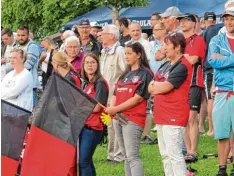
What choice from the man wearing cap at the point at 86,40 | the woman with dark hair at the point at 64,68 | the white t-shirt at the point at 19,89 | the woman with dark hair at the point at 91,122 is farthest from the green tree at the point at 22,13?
the woman with dark hair at the point at 91,122

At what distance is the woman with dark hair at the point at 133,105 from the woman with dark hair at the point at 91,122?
216 millimetres

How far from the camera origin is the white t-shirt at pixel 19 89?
1227 cm

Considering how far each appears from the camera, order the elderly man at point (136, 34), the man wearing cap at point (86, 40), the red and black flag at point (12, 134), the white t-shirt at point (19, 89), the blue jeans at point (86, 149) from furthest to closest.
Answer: the man wearing cap at point (86, 40), the elderly man at point (136, 34), the white t-shirt at point (19, 89), the blue jeans at point (86, 149), the red and black flag at point (12, 134)

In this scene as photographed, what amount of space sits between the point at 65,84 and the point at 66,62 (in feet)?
4.30

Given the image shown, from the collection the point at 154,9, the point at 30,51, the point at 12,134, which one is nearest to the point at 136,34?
the point at 30,51

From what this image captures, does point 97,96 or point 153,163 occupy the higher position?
point 97,96

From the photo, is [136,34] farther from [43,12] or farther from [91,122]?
[43,12]

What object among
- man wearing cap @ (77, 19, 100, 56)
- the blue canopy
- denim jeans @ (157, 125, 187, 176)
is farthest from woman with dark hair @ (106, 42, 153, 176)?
the blue canopy

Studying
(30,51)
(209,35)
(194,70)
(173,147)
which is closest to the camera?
(173,147)

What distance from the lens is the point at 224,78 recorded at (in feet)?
33.8

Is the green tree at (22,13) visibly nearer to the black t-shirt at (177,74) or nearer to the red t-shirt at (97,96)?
the red t-shirt at (97,96)

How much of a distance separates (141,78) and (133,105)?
36 centimetres

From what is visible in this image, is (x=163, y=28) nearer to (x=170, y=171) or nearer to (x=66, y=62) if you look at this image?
(x=66, y=62)

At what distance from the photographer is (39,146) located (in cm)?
963
